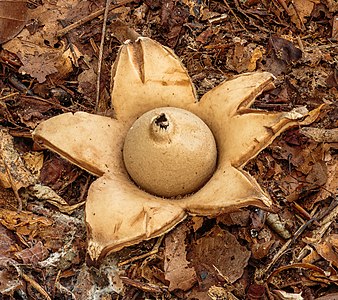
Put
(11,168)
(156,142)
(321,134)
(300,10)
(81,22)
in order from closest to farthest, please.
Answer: (156,142)
(11,168)
(321,134)
(81,22)
(300,10)

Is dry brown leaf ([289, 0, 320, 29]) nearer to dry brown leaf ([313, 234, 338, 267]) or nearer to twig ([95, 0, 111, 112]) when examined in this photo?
twig ([95, 0, 111, 112])

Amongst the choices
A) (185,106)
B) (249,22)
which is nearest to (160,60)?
(185,106)

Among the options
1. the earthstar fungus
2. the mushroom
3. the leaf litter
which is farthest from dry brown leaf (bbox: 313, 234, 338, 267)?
the mushroom

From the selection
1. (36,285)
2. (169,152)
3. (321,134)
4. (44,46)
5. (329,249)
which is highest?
(169,152)

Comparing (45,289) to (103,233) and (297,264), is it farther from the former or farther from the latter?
(297,264)

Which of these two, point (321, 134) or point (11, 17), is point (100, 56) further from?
point (321, 134)

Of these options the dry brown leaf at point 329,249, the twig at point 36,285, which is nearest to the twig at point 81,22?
the twig at point 36,285

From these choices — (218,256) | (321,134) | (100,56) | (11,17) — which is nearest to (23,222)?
(218,256)

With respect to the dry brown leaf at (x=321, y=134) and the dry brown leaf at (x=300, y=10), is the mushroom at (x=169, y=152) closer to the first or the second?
the dry brown leaf at (x=321, y=134)
